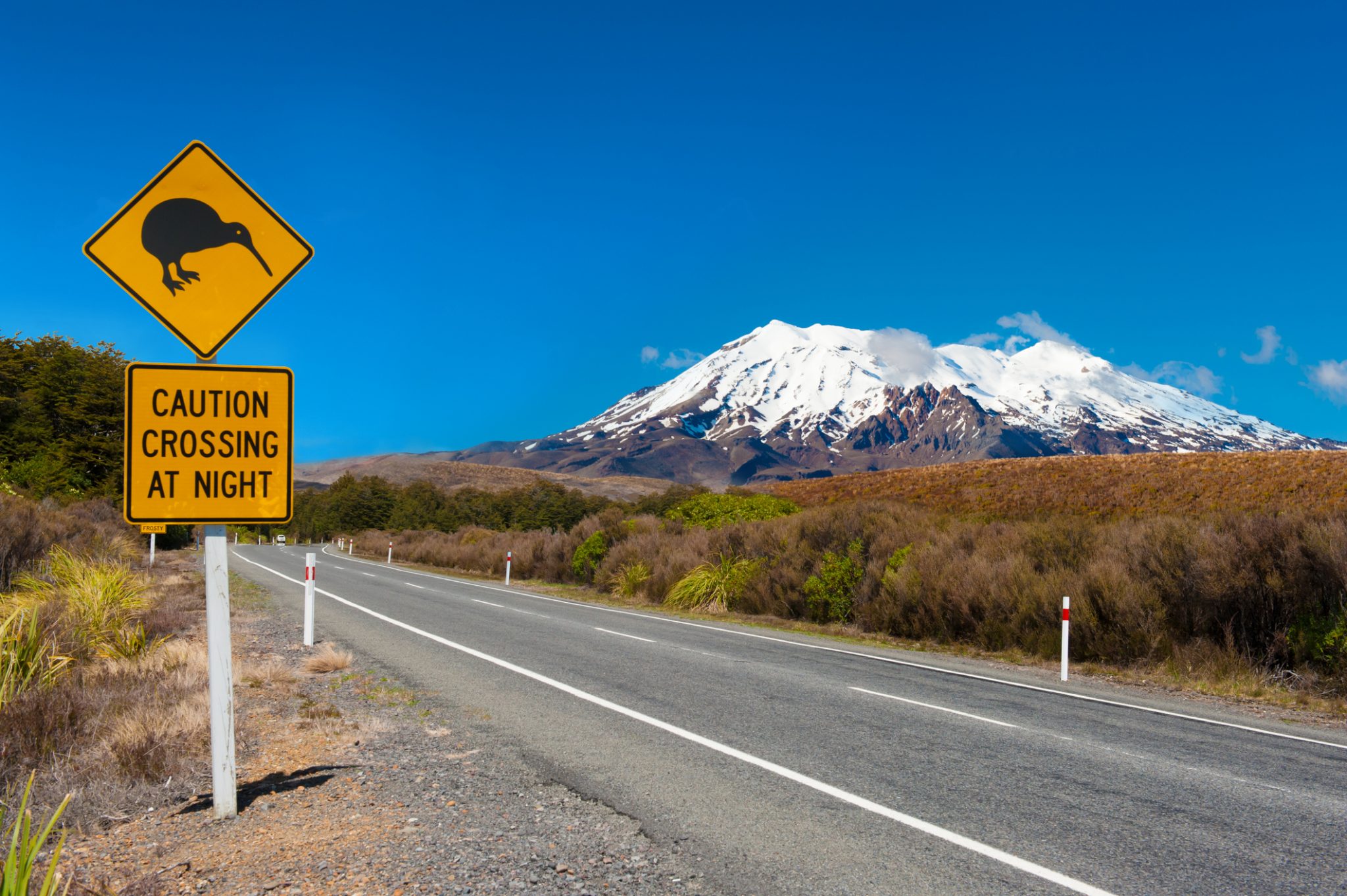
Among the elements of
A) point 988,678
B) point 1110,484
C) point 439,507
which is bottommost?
point 439,507

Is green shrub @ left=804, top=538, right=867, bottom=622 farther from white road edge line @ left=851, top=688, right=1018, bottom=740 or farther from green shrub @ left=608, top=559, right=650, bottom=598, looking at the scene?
white road edge line @ left=851, top=688, right=1018, bottom=740

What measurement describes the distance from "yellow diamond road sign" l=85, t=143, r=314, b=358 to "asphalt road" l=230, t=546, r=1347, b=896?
3.59m

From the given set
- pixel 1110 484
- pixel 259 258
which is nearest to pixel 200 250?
pixel 259 258

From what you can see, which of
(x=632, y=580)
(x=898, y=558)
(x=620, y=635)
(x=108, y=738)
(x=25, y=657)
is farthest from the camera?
(x=632, y=580)

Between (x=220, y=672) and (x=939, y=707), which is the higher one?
(x=220, y=672)

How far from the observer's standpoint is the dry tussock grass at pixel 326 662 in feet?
33.1

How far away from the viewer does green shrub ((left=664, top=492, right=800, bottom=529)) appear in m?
26.7

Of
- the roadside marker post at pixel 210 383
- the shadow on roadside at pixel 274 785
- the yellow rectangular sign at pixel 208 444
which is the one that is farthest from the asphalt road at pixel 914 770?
the yellow rectangular sign at pixel 208 444

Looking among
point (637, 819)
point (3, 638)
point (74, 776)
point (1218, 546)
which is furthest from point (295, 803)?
point (1218, 546)

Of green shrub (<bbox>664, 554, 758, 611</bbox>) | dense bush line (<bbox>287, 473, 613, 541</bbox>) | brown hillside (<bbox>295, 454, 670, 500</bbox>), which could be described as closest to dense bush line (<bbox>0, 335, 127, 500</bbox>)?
dense bush line (<bbox>287, 473, 613, 541</bbox>)

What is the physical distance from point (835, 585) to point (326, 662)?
1086 centimetres

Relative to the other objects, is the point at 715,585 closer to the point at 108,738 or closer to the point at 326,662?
the point at 326,662

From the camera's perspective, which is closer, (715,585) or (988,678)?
(988,678)

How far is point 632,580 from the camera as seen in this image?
2527 cm
